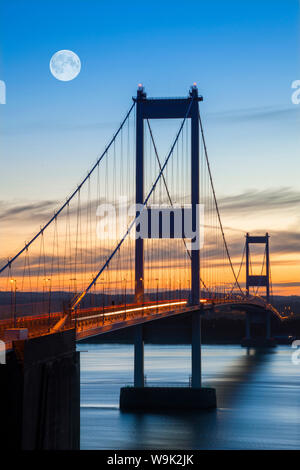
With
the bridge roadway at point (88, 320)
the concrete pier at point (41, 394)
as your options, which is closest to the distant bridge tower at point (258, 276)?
the bridge roadway at point (88, 320)

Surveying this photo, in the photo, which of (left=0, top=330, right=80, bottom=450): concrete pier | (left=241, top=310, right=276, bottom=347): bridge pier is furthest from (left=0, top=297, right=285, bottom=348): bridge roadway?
(left=241, top=310, right=276, bottom=347): bridge pier

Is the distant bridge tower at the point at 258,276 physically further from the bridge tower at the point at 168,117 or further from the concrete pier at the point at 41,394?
the concrete pier at the point at 41,394

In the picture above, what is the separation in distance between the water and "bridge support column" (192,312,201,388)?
174 cm

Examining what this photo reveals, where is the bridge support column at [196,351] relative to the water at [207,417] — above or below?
above

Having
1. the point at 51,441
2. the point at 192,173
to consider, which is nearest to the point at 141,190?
the point at 192,173

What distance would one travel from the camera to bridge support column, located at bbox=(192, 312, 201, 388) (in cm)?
3719

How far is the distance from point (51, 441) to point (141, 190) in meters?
23.2

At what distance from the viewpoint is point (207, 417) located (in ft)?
113

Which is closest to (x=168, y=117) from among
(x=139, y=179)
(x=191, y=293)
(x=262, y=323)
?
(x=139, y=179)

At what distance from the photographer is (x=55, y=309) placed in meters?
25.5

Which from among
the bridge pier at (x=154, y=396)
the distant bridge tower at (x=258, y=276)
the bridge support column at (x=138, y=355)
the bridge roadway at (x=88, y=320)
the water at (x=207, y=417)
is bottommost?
the water at (x=207, y=417)

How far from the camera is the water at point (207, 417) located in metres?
29.2

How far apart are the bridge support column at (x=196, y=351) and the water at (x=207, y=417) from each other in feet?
5.72
